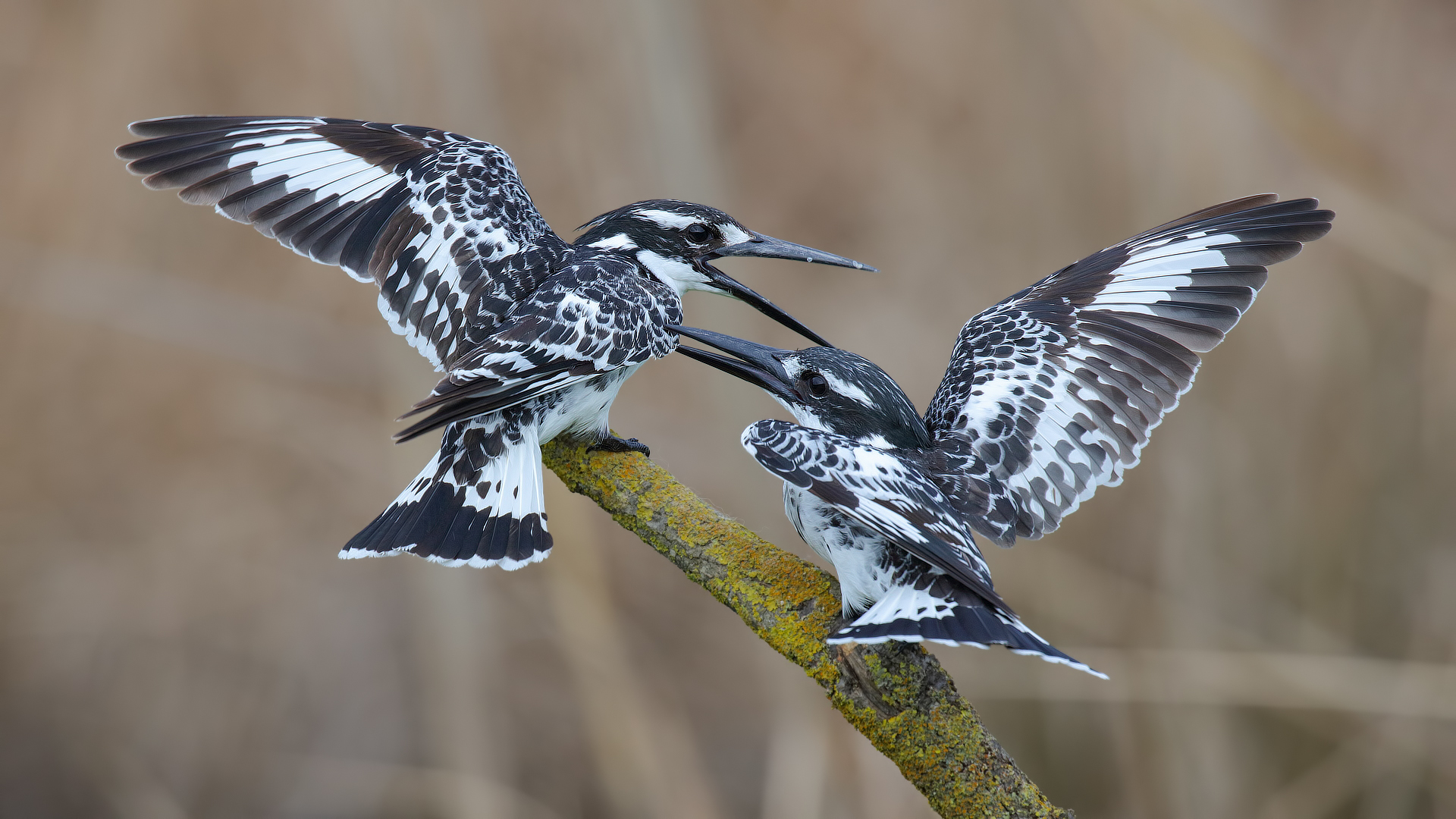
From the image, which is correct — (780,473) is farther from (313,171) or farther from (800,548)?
(800,548)

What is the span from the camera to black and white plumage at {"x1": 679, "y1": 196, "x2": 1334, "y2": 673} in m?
1.70

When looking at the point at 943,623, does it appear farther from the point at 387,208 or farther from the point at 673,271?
the point at 387,208

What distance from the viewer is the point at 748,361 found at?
2168mm

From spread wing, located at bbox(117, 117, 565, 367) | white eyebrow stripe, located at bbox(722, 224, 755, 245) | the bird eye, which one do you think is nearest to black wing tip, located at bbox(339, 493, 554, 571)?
spread wing, located at bbox(117, 117, 565, 367)

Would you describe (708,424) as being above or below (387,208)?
below

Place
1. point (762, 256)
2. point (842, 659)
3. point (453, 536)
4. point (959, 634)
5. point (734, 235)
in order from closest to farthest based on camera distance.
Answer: point (959, 634)
point (842, 659)
point (453, 536)
point (762, 256)
point (734, 235)

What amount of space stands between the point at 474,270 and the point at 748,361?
2.32ft

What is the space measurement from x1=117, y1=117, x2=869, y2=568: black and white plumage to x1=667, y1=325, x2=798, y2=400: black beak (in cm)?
11

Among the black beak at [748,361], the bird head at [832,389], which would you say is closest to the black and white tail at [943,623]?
the bird head at [832,389]

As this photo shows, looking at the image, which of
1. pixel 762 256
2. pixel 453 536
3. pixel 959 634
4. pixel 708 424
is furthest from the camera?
pixel 708 424

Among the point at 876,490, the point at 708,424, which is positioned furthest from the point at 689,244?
the point at 708,424

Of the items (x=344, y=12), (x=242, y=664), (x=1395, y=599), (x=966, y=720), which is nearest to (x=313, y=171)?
(x=344, y=12)

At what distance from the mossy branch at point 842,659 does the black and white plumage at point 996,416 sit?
0.09m

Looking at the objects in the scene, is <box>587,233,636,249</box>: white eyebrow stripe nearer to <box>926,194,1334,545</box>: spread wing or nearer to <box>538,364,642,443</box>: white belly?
Answer: <box>538,364,642,443</box>: white belly
